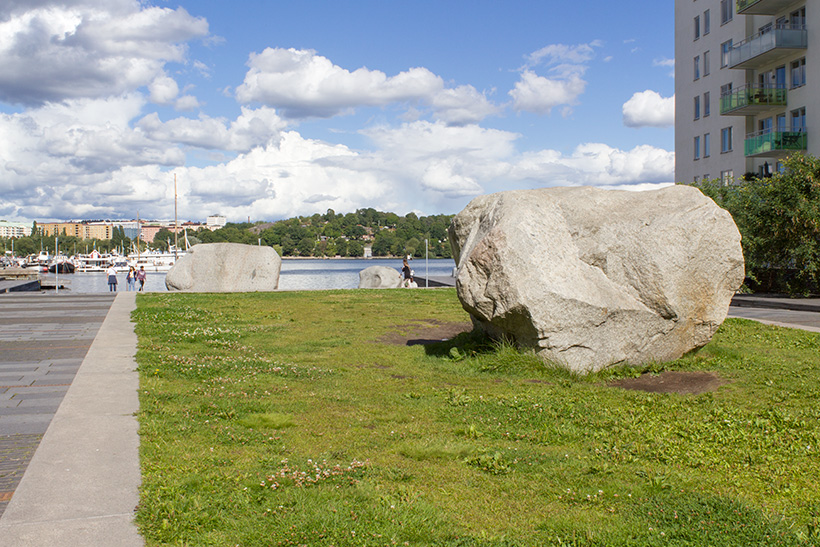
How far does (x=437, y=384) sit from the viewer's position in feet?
31.2

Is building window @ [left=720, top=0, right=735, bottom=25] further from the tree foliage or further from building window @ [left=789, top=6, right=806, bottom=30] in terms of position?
the tree foliage

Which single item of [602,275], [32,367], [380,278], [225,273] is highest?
[602,275]

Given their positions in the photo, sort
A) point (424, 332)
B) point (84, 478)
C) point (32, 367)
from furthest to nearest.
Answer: point (424, 332) → point (32, 367) → point (84, 478)

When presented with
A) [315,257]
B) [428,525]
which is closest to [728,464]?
[428,525]

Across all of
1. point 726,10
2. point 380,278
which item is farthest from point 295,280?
point 726,10

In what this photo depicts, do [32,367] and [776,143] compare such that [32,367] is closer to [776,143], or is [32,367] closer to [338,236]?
[776,143]

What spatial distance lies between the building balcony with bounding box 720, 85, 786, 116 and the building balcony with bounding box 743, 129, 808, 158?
170 cm

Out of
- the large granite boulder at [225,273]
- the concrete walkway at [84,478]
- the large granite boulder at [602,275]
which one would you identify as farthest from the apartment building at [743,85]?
the concrete walkway at [84,478]

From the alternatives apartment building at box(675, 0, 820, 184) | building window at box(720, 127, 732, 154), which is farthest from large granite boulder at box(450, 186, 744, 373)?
building window at box(720, 127, 732, 154)

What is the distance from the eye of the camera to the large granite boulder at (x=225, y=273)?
32688 millimetres

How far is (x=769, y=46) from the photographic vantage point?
121ft

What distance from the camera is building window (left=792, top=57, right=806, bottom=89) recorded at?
37312 millimetres

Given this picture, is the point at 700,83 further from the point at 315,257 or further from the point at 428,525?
the point at 315,257

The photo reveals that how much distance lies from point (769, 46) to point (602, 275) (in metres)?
33.7
